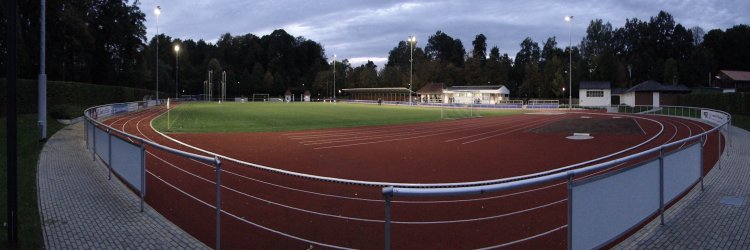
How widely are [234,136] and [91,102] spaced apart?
26.4 m

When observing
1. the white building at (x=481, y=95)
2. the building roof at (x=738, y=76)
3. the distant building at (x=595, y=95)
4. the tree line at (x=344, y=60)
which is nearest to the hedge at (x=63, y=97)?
the tree line at (x=344, y=60)

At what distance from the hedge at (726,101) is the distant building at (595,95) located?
1606 cm

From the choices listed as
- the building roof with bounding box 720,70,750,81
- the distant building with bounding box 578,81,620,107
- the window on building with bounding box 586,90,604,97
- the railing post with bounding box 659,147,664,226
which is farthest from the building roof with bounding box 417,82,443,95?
the railing post with bounding box 659,147,664,226

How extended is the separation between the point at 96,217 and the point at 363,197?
439 centimetres

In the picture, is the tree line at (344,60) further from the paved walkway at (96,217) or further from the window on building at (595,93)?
the paved walkway at (96,217)

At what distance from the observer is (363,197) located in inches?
369

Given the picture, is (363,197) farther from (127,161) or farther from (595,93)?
(595,93)

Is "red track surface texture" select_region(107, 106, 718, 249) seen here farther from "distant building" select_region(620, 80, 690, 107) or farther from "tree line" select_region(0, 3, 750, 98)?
"distant building" select_region(620, 80, 690, 107)

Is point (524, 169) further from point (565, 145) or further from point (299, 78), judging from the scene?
point (299, 78)

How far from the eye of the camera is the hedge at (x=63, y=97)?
93.9 feet

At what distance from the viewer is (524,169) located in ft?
44.0

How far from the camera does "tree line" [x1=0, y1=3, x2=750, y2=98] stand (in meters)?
52.1

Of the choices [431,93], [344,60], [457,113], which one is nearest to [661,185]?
[457,113]

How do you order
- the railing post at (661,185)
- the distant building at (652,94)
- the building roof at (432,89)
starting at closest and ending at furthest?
the railing post at (661,185) < the distant building at (652,94) < the building roof at (432,89)
